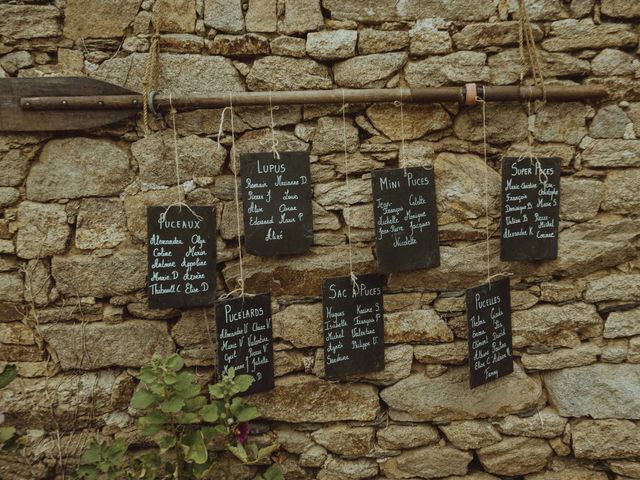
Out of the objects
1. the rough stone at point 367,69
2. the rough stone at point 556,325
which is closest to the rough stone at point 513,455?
the rough stone at point 556,325

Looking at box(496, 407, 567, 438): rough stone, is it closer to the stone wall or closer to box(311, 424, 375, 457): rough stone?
the stone wall

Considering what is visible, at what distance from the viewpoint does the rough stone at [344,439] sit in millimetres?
2506

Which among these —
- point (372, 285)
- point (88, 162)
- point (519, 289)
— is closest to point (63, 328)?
point (88, 162)

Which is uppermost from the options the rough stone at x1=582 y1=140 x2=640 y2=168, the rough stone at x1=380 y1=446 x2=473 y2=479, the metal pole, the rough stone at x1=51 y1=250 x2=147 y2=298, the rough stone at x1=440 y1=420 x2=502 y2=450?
the metal pole

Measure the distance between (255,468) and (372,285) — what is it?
43.2 inches

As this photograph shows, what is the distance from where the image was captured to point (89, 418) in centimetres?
243

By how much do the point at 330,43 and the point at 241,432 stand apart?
187 cm

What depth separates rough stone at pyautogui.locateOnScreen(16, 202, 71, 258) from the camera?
7.65 feet

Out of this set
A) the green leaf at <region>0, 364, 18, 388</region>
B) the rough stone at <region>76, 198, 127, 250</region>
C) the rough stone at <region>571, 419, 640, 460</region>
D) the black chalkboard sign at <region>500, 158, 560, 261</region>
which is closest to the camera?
the green leaf at <region>0, 364, 18, 388</region>

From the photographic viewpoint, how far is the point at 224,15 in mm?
2324

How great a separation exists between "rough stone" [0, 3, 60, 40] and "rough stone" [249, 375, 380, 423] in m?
1.96

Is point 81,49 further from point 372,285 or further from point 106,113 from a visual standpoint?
point 372,285

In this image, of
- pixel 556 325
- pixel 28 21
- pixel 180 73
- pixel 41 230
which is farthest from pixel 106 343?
pixel 556 325

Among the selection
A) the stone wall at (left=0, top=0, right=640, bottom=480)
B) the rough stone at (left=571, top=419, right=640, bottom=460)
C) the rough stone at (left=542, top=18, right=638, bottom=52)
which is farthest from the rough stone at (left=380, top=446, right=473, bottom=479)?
the rough stone at (left=542, top=18, right=638, bottom=52)
